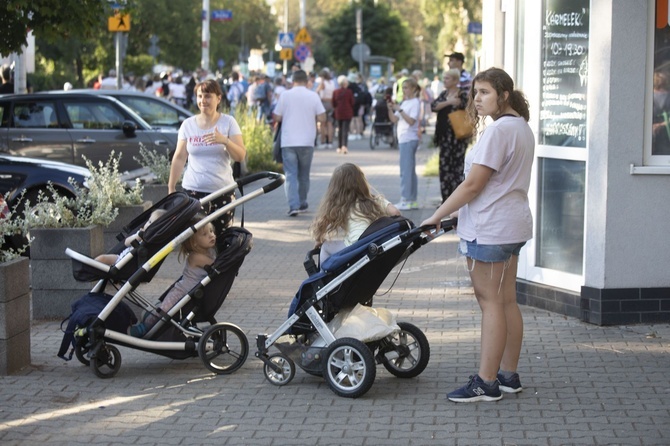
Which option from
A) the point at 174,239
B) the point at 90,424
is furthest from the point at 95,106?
the point at 90,424

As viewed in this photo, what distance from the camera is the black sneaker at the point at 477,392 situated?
6414 mm

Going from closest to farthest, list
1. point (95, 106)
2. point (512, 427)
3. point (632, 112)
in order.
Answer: point (512, 427) → point (632, 112) → point (95, 106)

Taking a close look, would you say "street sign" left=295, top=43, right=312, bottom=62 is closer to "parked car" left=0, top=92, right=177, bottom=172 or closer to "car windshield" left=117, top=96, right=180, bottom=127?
"car windshield" left=117, top=96, right=180, bottom=127

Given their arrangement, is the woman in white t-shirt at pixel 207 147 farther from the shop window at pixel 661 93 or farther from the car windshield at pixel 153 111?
the car windshield at pixel 153 111

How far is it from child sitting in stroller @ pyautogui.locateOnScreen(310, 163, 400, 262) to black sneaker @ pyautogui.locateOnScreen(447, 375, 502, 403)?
1.13 meters

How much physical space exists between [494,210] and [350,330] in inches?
46.6

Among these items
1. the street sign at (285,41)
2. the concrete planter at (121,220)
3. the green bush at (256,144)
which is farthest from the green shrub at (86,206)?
the street sign at (285,41)

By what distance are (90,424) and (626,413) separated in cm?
298

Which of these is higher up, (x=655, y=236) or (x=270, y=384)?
(x=655, y=236)

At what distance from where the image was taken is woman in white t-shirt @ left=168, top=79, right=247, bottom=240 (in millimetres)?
9383

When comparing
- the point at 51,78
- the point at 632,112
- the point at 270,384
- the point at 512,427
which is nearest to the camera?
the point at 512,427

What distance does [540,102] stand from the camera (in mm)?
9164

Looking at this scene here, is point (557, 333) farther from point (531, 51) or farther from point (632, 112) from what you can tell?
point (531, 51)

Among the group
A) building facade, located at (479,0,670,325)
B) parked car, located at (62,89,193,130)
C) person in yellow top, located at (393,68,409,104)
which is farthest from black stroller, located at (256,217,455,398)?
person in yellow top, located at (393,68,409,104)
